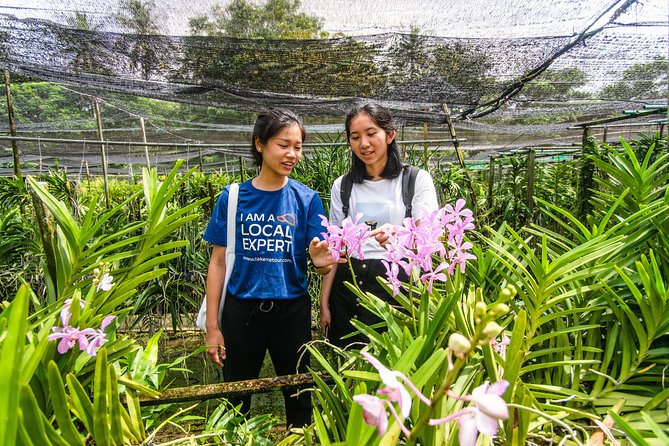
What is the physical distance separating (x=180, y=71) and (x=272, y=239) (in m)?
2.61

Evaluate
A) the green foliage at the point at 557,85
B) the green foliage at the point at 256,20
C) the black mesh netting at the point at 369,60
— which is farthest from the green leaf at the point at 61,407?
the green foliage at the point at 557,85

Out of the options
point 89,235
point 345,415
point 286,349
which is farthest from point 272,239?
point 345,415

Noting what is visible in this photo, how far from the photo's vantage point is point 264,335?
1.36 meters

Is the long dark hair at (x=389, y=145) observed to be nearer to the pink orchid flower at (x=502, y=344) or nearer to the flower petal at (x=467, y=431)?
the pink orchid flower at (x=502, y=344)

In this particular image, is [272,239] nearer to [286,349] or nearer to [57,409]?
[286,349]

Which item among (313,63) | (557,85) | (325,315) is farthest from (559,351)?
(557,85)

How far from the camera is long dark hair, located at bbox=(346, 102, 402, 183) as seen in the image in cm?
137

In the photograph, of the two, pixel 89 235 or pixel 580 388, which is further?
pixel 89 235

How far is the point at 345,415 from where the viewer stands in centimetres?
56

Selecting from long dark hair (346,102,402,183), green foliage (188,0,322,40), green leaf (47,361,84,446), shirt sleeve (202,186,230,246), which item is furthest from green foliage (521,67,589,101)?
green leaf (47,361,84,446)

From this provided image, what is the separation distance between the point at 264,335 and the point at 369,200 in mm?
588

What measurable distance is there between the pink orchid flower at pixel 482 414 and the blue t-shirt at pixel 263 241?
1.06m

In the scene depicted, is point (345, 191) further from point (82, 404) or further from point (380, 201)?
point (82, 404)

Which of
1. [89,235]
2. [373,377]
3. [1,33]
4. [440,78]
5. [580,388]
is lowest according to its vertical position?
[580,388]
